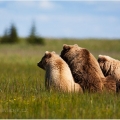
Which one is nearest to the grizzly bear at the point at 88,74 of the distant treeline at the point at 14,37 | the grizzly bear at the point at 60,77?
the grizzly bear at the point at 60,77

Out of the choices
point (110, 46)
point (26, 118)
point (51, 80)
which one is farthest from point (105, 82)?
point (110, 46)

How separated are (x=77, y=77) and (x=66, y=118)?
3.06m

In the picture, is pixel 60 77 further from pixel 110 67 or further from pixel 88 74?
pixel 110 67

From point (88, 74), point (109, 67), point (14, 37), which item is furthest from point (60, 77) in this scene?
point (14, 37)

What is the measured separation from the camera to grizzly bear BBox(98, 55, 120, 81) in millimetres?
10430

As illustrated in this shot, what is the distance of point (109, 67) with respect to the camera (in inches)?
416

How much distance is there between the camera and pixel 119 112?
7.20 meters

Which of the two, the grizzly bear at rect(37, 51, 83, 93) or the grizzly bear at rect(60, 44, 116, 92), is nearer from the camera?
the grizzly bear at rect(37, 51, 83, 93)

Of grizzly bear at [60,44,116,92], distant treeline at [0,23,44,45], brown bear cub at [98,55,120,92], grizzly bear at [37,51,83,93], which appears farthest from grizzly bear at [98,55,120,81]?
distant treeline at [0,23,44,45]

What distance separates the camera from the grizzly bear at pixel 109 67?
1043cm

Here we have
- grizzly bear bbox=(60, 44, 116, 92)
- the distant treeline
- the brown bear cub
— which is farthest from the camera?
the distant treeline

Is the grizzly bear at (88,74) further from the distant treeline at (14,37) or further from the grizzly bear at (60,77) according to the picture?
the distant treeline at (14,37)

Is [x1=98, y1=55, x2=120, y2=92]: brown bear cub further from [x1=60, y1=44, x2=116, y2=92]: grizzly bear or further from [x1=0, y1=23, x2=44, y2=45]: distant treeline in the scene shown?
[x1=0, y1=23, x2=44, y2=45]: distant treeline

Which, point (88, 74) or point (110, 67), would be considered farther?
point (110, 67)
